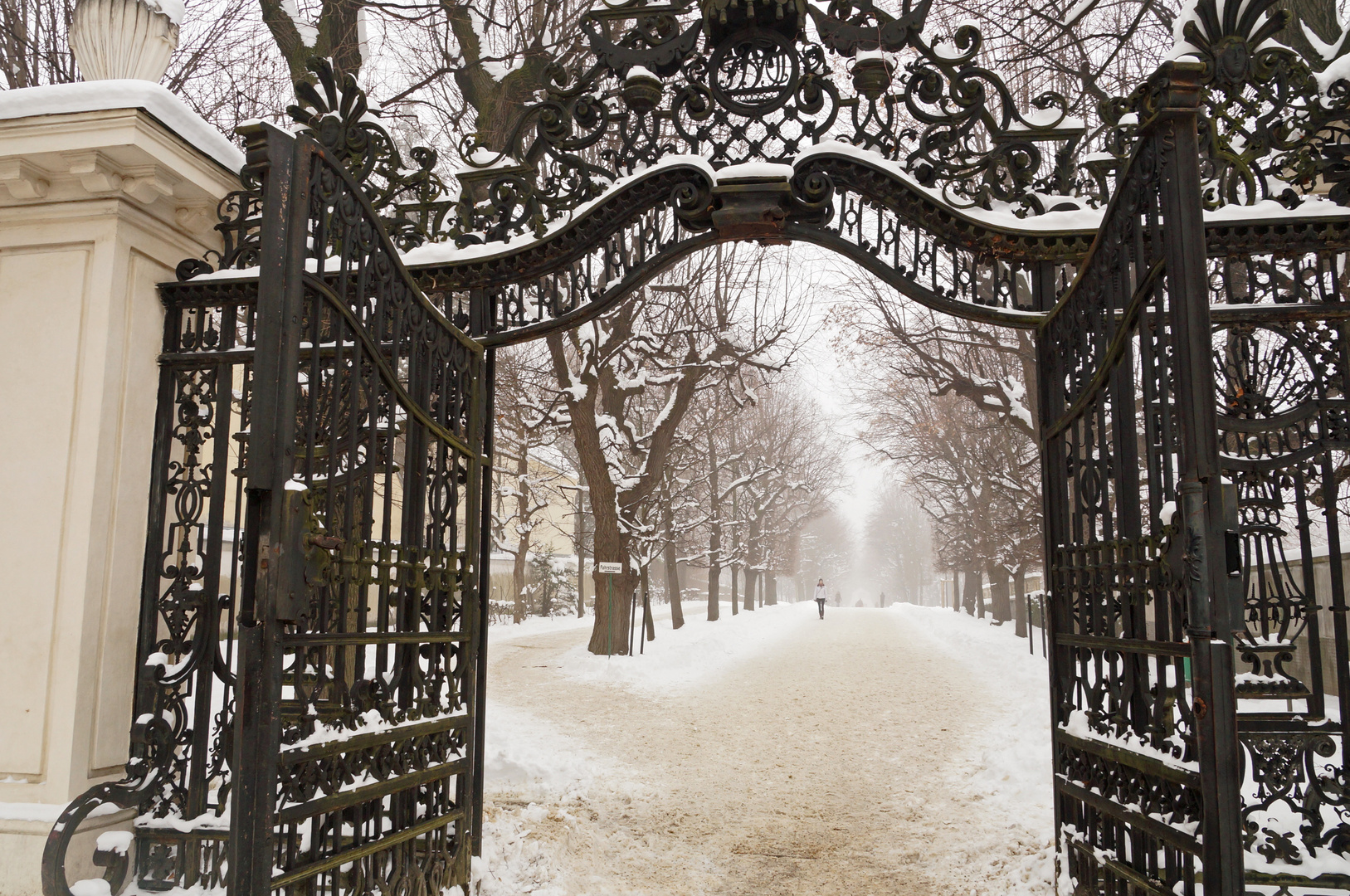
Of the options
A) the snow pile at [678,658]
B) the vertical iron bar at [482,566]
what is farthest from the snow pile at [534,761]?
the snow pile at [678,658]

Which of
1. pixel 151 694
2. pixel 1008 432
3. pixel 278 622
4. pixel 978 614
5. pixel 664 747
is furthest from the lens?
pixel 978 614

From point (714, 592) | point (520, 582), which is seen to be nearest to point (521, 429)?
point (520, 582)

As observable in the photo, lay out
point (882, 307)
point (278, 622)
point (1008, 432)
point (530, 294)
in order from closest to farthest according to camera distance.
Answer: point (278, 622), point (530, 294), point (882, 307), point (1008, 432)

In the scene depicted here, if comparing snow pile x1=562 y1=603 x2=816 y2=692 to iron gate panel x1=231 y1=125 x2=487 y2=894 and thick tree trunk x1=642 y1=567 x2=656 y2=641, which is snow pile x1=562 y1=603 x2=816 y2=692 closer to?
thick tree trunk x1=642 y1=567 x2=656 y2=641

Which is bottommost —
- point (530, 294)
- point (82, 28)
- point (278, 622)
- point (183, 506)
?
point (278, 622)

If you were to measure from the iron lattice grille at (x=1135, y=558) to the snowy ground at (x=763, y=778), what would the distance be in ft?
4.69

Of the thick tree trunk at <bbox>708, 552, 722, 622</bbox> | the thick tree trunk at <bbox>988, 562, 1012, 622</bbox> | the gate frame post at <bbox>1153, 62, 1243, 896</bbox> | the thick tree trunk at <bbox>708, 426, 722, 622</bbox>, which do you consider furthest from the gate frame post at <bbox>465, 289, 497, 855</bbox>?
the thick tree trunk at <bbox>708, 552, 722, 622</bbox>

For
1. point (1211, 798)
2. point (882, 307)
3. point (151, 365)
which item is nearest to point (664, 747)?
point (151, 365)

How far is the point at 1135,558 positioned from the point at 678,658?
1516cm

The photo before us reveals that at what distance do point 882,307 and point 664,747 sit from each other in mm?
9960

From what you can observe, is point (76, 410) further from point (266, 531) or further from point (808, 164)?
point (808, 164)

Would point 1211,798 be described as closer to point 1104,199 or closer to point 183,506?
point 1104,199

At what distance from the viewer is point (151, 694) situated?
5.12 meters

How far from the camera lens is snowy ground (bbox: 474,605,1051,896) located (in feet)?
20.5
